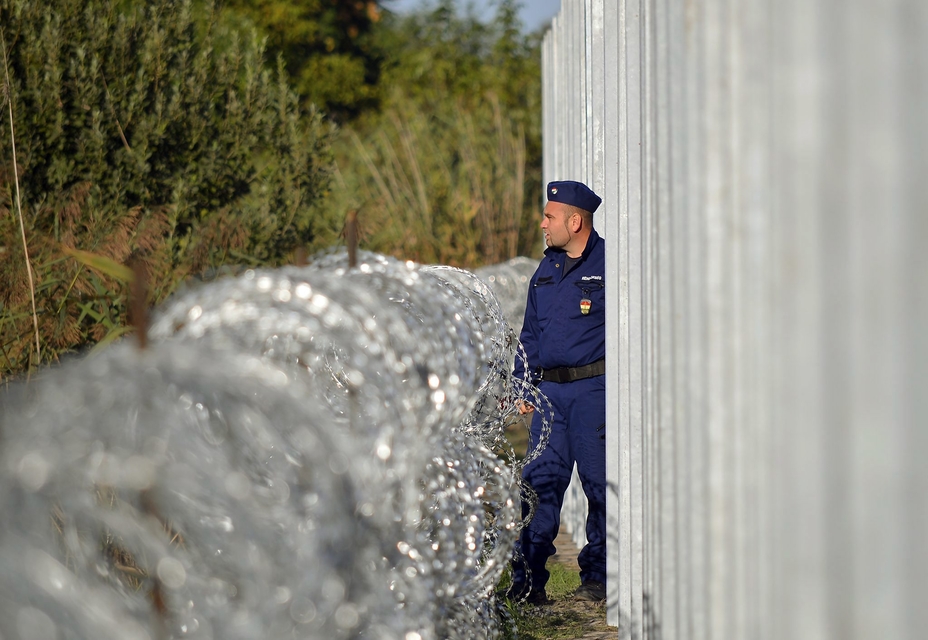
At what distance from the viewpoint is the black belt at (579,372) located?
16.3 feet

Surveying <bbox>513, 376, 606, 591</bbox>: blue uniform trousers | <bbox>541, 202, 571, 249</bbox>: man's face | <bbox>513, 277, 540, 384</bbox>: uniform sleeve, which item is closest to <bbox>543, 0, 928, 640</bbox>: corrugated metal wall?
<bbox>513, 376, 606, 591</bbox>: blue uniform trousers

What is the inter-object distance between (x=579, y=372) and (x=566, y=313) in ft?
0.94

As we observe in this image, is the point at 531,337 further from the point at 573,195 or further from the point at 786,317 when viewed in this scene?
the point at 786,317

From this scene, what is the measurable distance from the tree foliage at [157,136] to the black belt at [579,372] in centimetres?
213

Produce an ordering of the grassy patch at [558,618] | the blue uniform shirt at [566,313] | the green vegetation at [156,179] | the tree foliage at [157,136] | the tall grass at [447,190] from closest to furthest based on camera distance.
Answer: the grassy patch at [558,618], the green vegetation at [156,179], the blue uniform shirt at [566,313], the tree foliage at [157,136], the tall grass at [447,190]

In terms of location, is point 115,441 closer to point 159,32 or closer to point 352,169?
point 159,32

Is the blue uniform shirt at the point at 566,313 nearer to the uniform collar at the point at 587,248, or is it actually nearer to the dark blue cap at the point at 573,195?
the uniform collar at the point at 587,248

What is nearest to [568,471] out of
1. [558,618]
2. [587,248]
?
[558,618]

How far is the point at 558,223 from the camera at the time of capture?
5.09m

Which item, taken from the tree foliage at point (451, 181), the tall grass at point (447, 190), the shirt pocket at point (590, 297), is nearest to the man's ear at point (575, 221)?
the shirt pocket at point (590, 297)

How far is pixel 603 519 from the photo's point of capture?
5004mm

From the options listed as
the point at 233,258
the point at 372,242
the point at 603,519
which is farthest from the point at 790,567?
the point at 372,242

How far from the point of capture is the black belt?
4961mm

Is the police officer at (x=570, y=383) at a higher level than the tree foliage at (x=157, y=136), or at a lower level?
lower
